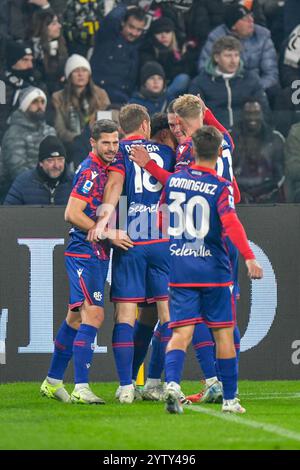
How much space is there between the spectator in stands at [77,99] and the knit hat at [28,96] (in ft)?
0.68

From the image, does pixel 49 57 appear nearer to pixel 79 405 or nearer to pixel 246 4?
pixel 246 4

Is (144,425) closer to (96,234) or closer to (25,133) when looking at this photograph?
(96,234)

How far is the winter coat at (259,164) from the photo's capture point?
12.9 metres

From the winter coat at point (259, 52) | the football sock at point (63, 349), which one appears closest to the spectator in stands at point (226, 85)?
the winter coat at point (259, 52)

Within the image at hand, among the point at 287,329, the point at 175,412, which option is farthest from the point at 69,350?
the point at 287,329

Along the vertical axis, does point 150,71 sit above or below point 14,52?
below

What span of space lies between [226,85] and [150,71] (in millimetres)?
890

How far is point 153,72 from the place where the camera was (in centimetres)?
1348

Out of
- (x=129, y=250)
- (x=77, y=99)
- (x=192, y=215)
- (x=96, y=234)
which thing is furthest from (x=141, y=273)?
(x=77, y=99)

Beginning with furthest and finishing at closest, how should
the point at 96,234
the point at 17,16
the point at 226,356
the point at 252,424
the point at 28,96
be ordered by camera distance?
the point at 17,16 → the point at 28,96 → the point at 96,234 → the point at 226,356 → the point at 252,424

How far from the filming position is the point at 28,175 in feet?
40.4

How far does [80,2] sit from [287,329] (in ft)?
17.0

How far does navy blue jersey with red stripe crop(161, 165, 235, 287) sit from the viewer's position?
7.46 meters

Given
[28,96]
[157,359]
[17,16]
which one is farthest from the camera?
[17,16]
